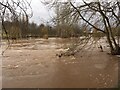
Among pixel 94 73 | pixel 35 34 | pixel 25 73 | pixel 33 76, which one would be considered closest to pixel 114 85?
pixel 94 73

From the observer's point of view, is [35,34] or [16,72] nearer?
[16,72]

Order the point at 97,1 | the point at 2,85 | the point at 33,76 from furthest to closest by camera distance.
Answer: the point at 97,1 → the point at 33,76 → the point at 2,85

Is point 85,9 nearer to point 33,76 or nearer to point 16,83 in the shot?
point 33,76

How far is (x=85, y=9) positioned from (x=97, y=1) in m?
Answer: 1.23

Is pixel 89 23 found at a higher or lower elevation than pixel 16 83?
higher

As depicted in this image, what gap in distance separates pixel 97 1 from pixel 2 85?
28.7 feet

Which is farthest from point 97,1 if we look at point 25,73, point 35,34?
point 35,34

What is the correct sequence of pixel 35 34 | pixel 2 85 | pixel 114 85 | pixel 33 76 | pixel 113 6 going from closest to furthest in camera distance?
pixel 114 85 < pixel 2 85 < pixel 33 76 < pixel 113 6 < pixel 35 34

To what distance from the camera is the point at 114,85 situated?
9.92 m

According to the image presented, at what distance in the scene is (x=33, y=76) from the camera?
11977 mm

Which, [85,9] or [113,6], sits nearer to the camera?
[113,6]

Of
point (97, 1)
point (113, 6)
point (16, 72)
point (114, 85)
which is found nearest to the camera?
point (114, 85)

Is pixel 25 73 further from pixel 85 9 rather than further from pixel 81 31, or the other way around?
pixel 85 9

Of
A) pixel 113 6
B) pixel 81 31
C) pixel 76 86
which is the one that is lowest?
pixel 76 86
